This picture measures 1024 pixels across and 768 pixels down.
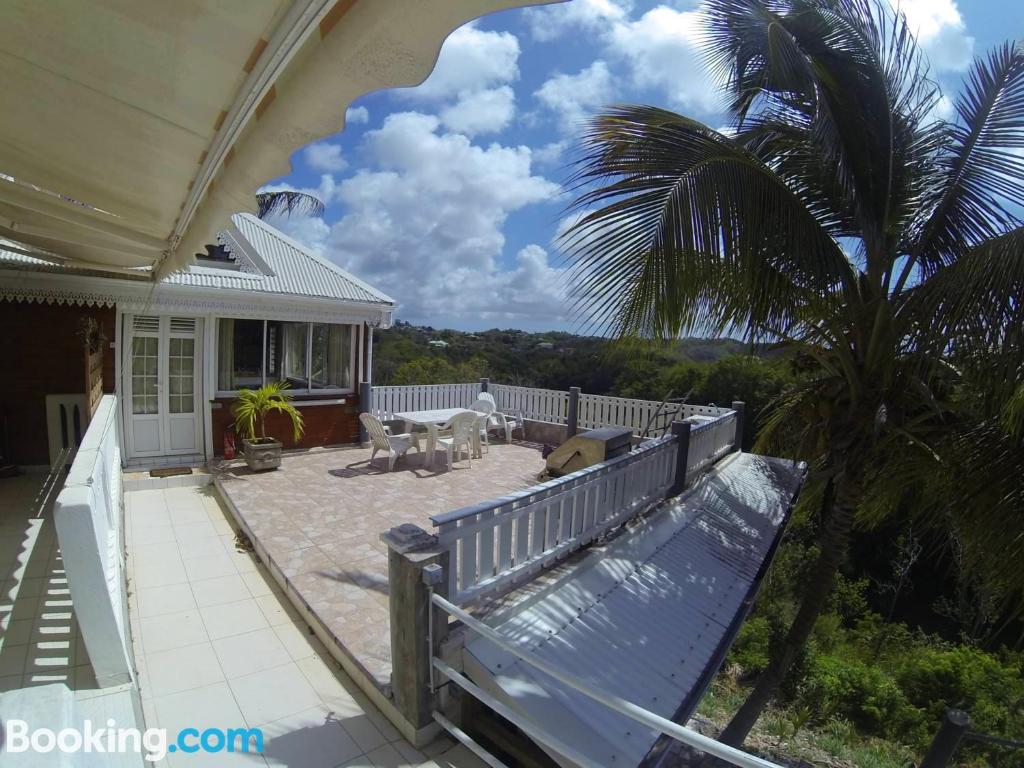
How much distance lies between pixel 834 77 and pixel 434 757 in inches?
230

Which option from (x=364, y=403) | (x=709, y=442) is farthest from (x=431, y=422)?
(x=709, y=442)

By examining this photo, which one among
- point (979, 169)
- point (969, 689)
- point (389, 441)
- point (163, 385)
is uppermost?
point (979, 169)

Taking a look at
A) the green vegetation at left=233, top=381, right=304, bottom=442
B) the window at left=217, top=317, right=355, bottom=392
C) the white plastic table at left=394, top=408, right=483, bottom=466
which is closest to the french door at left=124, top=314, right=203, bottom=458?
the window at left=217, top=317, right=355, bottom=392

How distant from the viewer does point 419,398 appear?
10.8 meters

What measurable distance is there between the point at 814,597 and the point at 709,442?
296cm

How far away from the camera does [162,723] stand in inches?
111

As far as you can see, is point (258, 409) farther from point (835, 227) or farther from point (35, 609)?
point (835, 227)

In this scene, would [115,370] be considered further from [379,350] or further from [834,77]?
[379,350]

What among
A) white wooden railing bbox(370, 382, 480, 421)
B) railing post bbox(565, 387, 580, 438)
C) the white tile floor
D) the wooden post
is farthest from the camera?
railing post bbox(565, 387, 580, 438)

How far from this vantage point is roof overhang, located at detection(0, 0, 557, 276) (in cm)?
126

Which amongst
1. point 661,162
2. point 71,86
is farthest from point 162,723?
point 661,162

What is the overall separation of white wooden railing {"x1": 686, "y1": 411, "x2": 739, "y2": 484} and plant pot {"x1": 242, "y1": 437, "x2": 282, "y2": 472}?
601 centimetres

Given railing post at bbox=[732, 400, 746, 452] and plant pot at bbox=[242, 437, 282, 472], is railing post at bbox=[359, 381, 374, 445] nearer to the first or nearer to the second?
plant pot at bbox=[242, 437, 282, 472]

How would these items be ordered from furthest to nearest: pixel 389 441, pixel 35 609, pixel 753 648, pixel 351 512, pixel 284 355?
pixel 753 648
pixel 284 355
pixel 389 441
pixel 351 512
pixel 35 609
